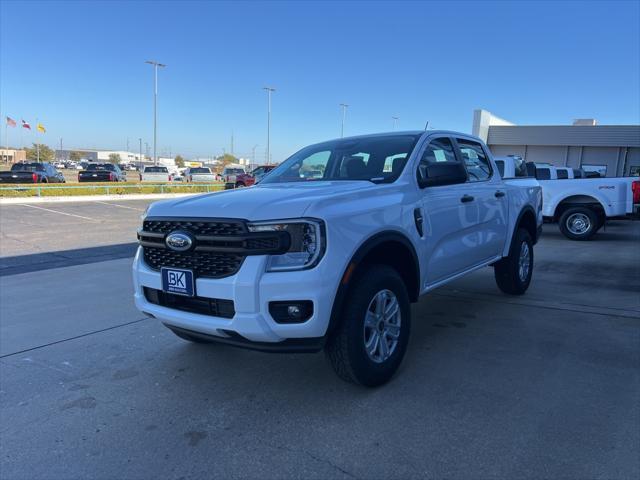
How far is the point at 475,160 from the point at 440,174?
5.35ft

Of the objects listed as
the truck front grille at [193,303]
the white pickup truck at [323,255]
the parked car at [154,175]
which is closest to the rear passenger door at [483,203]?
the white pickup truck at [323,255]

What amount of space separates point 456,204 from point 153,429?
10.1 ft

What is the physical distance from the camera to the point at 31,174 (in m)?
24.4

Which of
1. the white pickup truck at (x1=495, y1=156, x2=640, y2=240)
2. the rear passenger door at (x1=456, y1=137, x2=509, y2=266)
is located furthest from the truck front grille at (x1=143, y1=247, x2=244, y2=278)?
the white pickup truck at (x1=495, y1=156, x2=640, y2=240)

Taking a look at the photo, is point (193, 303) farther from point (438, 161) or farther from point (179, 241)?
point (438, 161)

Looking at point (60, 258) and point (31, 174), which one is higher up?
point (31, 174)

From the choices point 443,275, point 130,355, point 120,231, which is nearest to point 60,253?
point 120,231

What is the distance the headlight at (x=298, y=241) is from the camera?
9.75ft

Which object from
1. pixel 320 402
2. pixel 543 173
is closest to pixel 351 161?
pixel 320 402

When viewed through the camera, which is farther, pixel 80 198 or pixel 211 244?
pixel 80 198

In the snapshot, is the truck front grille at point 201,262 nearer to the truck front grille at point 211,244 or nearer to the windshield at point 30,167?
the truck front grille at point 211,244

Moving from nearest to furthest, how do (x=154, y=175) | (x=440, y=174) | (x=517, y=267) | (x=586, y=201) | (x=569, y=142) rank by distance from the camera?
1. (x=440, y=174)
2. (x=517, y=267)
3. (x=586, y=201)
4. (x=154, y=175)
5. (x=569, y=142)

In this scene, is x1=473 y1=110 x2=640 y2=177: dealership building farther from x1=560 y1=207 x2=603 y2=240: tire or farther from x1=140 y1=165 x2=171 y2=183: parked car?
x1=560 y1=207 x2=603 y2=240: tire

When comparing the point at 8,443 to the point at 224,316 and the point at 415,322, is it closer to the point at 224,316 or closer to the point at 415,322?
the point at 224,316
